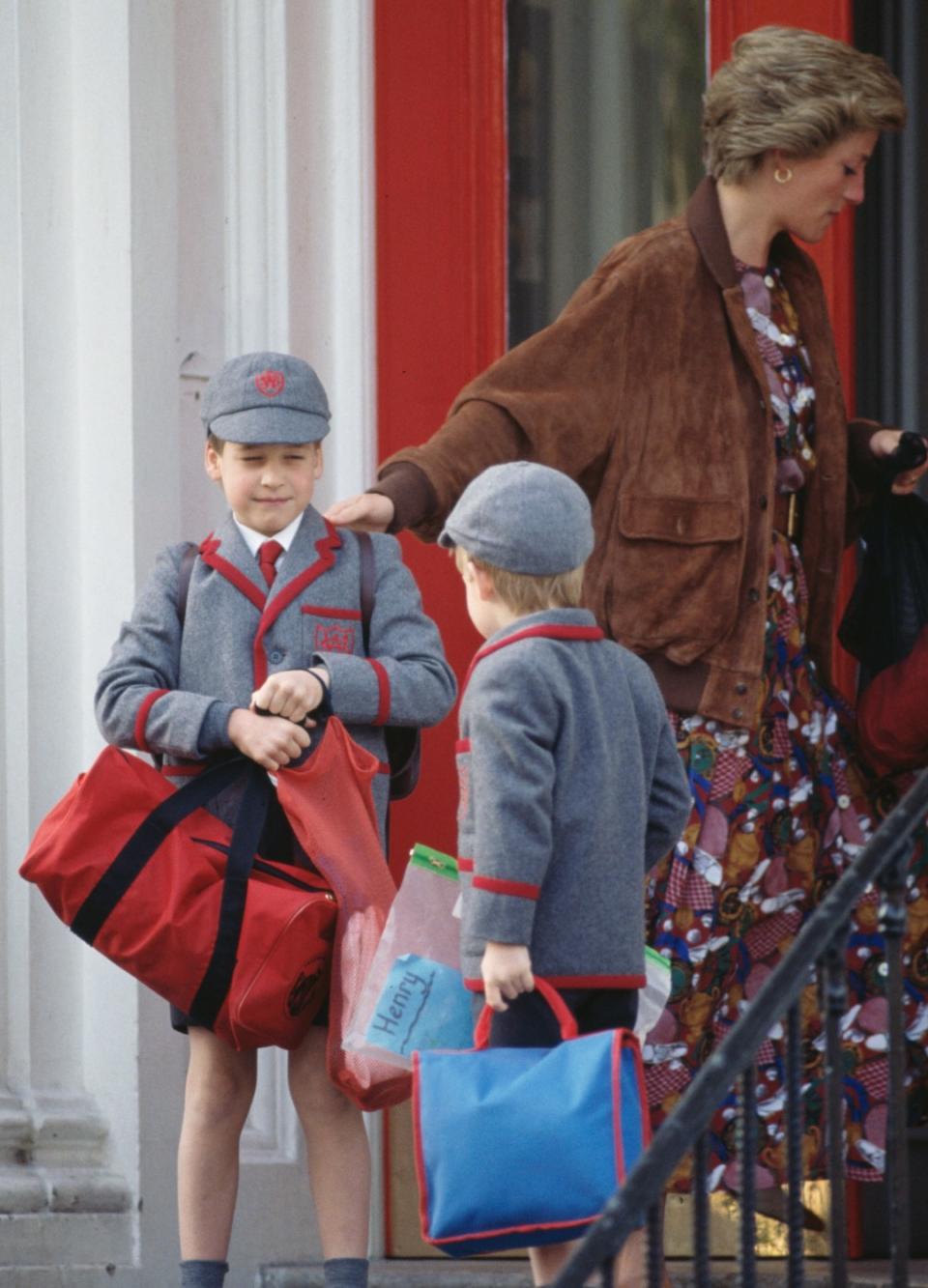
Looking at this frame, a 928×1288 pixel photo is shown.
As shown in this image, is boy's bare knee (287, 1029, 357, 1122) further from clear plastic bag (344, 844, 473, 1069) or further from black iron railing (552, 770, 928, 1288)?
black iron railing (552, 770, 928, 1288)

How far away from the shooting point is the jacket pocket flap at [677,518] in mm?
4188

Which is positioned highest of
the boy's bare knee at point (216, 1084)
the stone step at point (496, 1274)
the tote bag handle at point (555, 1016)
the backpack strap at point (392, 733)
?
the backpack strap at point (392, 733)

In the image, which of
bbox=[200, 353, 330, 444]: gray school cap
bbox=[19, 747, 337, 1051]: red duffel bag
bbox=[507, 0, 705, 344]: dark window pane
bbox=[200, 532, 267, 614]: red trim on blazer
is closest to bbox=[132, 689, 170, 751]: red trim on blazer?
bbox=[19, 747, 337, 1051]: red duffel bag

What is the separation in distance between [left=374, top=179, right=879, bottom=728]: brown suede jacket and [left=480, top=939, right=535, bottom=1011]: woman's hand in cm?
95

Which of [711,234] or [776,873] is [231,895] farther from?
[711,234]

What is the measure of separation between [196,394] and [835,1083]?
7.37ft

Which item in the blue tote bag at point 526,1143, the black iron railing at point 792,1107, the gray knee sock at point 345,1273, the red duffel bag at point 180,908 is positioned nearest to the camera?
the black iron railing at point 792,1107

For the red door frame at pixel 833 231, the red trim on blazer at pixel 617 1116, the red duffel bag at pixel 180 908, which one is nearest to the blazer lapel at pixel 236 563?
the red duffel bag at pixel 180 908

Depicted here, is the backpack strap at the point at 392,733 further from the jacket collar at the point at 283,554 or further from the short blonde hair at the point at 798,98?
the short blonde hair at the point at 798,98

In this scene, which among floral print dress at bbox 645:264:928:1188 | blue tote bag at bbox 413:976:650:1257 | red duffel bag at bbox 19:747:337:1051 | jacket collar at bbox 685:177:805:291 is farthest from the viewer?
jacket collar at bbox 685:177:805:291

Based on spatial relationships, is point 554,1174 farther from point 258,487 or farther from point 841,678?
point 841,678

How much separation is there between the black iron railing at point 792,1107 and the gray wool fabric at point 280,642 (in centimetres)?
90

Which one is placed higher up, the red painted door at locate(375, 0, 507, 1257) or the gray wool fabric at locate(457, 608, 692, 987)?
the red painted door at locate(375, 0, 507, 1257)

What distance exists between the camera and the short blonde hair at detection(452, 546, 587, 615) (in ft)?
11.6
